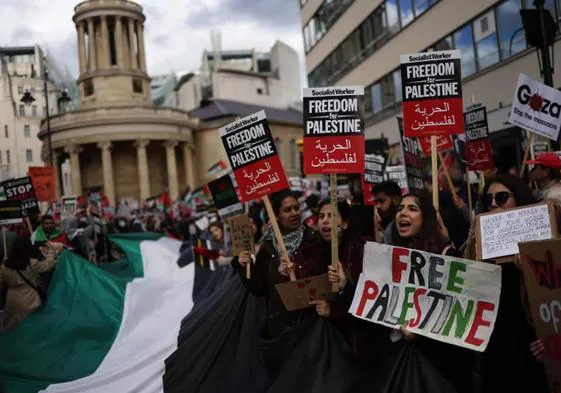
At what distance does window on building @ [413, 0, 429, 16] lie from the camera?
78.7ft

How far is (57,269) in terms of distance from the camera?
9344 mm

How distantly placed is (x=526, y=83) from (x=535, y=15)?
255 centimetres

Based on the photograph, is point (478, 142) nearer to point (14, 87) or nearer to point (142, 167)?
point (14, 87)

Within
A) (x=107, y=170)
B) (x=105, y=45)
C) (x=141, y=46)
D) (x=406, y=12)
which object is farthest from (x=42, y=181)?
(x=141, y=46)

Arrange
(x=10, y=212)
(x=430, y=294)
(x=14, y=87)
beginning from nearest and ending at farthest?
(x=430, y=294) < (x=10, y=212) < (x=14, y=87)

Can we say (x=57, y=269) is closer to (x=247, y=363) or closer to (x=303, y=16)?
(x=247, y=363)

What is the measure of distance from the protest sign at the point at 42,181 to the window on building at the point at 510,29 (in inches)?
520

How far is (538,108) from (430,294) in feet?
16.6

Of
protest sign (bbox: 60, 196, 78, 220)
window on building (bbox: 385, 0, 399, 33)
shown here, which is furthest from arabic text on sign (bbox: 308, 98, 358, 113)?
window on building (bbox: 385, 0, 399, 33)

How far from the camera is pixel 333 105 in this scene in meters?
5.73

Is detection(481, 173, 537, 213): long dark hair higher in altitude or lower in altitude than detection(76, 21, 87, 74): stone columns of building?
lower

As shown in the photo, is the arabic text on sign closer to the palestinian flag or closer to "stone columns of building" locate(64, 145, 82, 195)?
the palestinian flag

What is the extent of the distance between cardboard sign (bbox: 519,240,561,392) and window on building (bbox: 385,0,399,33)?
23.7 meters

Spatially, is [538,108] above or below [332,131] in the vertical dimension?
above
